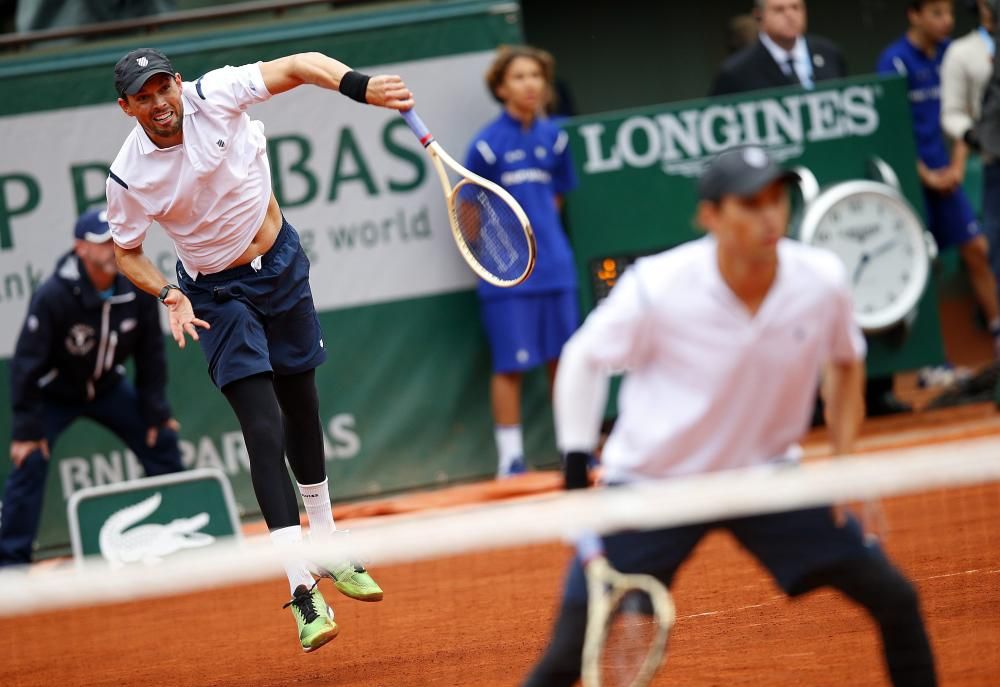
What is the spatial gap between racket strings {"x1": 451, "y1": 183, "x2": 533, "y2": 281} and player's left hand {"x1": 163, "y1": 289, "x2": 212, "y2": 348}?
3.42ft

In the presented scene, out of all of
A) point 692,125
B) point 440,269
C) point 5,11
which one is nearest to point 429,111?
point 440,269

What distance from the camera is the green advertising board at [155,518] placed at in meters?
7.77

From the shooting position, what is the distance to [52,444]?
8.24m

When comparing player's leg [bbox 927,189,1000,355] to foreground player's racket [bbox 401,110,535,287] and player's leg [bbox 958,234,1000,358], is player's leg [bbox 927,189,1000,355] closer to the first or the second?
player's leg [bbox 958,234,1000,358]

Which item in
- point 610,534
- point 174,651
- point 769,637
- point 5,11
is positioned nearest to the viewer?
point 610,534

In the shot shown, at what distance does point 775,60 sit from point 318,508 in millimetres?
4633

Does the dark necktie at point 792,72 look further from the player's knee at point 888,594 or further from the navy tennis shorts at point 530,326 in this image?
the player's knee at point 888,594

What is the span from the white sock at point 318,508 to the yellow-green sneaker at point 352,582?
0.32 m

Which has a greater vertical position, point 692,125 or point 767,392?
point 692,125

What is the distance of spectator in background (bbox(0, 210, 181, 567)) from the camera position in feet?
26.1

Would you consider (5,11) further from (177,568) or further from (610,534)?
(610,534)

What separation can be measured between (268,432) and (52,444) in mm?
3489

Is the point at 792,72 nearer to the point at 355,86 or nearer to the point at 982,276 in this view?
the point at 982,276

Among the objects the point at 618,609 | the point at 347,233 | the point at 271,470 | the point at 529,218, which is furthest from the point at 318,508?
the point at 347,233
